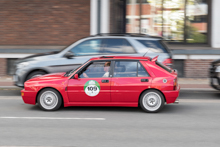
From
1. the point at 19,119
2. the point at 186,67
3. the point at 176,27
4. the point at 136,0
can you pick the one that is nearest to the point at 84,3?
the point at 136,0

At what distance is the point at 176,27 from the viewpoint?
15789 mm

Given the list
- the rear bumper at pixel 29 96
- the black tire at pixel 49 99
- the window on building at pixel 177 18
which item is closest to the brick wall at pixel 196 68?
the window on building at pixel 177 18

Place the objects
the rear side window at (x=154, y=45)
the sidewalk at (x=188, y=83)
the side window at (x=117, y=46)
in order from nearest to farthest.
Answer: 1. the rear side window at (x=154, y=45)
2. the side window at (x=117, y=46)
3. the sidewalk at (x=188, y=83)

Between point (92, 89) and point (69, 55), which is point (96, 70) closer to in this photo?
point (92, 89)

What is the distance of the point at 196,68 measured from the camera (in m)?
14.4

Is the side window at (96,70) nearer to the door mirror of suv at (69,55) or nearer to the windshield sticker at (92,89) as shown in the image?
the windshield sticker at (92,89)

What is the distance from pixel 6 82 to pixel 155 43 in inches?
236

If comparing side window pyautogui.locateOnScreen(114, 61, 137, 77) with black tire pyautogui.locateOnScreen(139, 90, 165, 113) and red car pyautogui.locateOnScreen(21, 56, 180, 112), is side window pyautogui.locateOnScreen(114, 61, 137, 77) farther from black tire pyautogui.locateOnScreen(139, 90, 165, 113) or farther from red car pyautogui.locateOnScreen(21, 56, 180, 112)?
black tire pyautogui.locateOnScreen(139, 90, 165, 113)

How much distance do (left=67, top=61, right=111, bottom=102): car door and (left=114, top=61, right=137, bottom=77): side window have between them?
0.21 meters

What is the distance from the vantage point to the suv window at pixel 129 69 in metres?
7.98

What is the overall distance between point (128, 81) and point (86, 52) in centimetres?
278

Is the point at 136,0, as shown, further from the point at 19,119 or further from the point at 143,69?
the point at 19,119

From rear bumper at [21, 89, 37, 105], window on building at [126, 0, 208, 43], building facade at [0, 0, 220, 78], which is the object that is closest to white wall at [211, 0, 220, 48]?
building facade at [0, 0, 220, 78]

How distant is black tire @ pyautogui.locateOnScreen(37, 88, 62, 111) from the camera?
8023 mm
